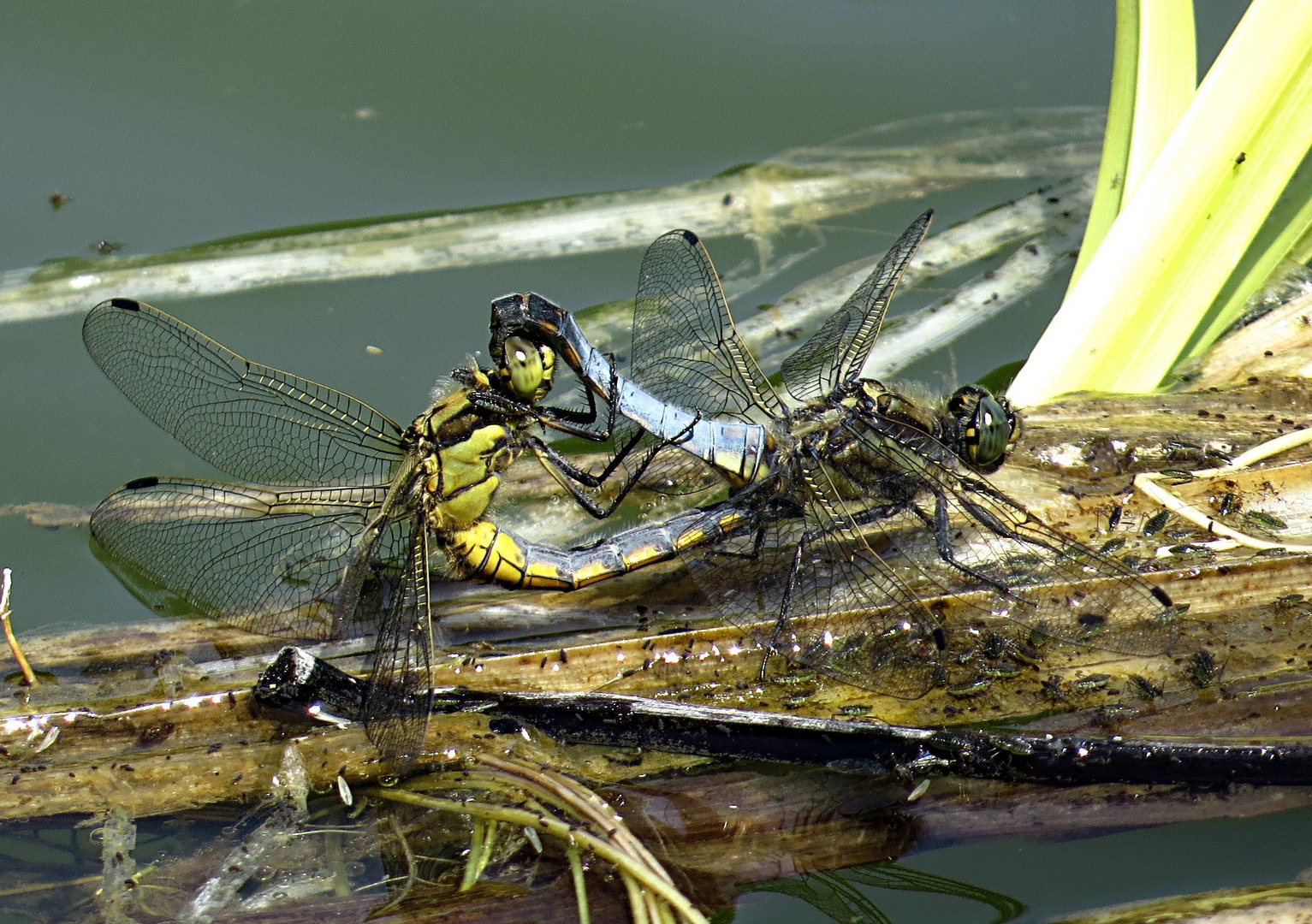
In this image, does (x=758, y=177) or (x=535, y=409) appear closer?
(x=535, y=409)

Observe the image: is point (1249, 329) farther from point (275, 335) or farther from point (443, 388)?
point (275, 335)

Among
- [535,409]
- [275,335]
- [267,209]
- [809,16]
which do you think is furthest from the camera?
[809,16]

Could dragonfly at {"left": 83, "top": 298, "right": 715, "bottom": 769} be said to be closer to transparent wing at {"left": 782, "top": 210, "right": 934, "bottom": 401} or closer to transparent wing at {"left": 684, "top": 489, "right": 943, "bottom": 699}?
transparent wing at {"left": 684, "top": 489, "right": 943, "bottom": 699}

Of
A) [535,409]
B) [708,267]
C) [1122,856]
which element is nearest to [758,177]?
[708,267]

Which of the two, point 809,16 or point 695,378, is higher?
point 809,16

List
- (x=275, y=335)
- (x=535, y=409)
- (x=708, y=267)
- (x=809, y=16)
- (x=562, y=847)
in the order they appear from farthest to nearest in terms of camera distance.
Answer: (x=809, y=16) < (x=275, y=335) < (x=708, y=267) < (x=535, y=409) < (x=562, y=847)

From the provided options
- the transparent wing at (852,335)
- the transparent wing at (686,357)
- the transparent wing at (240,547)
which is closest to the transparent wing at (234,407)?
the transparent wing at (240,547)

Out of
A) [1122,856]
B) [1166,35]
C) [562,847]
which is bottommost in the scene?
[1122,856]

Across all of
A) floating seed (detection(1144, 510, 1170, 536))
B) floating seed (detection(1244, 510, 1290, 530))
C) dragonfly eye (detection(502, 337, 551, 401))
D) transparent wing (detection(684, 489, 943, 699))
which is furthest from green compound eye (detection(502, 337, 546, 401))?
floating seed (detection(1244, 510, 1290, 530))
